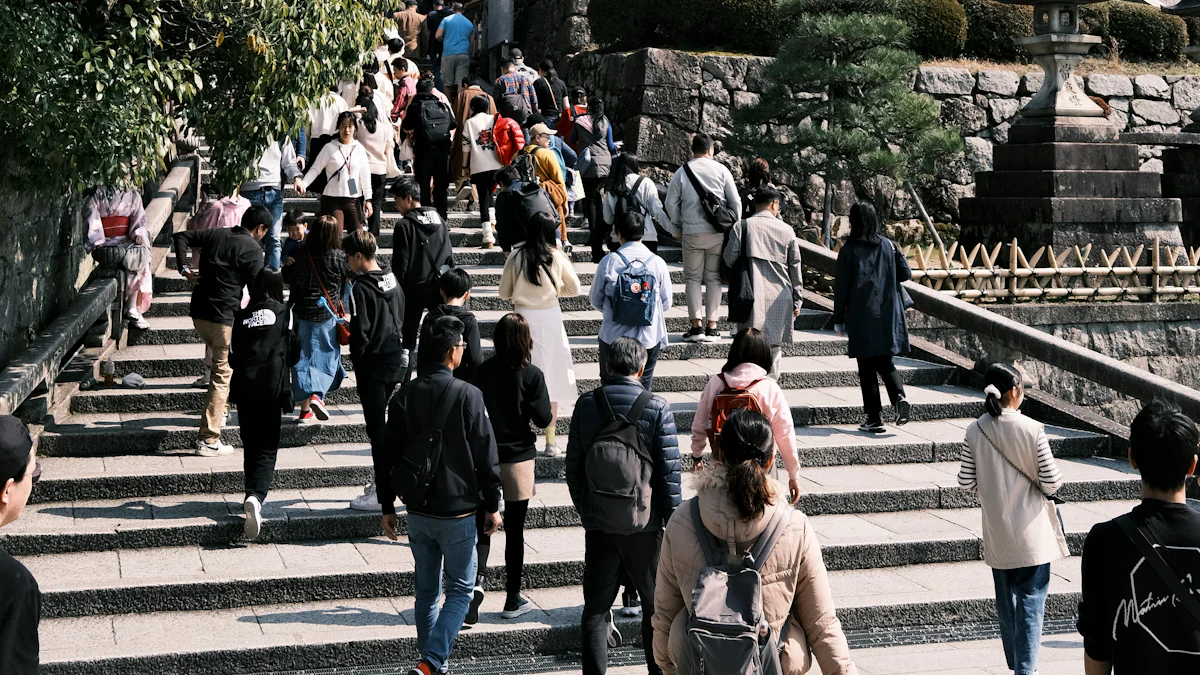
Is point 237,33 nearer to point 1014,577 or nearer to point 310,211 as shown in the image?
point 1014,577

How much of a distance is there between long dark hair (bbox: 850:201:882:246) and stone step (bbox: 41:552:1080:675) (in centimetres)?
297

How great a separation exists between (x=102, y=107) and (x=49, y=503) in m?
2.60

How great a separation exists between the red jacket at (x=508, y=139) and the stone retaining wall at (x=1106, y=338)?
14.5ft

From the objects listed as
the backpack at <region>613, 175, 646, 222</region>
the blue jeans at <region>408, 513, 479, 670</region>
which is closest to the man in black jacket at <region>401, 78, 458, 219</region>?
the backpack at <region>613, 175, 646, 222</region>

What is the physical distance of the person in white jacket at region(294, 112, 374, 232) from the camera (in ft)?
37.2

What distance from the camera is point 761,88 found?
706 inches

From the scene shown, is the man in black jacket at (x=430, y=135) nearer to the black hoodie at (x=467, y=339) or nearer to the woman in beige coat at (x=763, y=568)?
the black hoodie at (x=467, y=339)

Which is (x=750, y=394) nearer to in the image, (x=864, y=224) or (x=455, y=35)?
(x=864, y=224)

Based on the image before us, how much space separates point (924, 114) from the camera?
1538 cm

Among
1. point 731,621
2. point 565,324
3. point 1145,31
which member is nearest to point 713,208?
point 565,324

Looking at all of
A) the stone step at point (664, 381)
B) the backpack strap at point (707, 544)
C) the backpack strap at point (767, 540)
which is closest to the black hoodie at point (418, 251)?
the stone step at point (664, 381)

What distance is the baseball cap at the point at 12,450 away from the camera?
3.15 metres

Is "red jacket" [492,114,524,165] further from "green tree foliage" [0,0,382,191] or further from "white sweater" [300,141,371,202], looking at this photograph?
"green tree foliage" [0,0,382,191]

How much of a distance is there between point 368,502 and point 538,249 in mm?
1895
